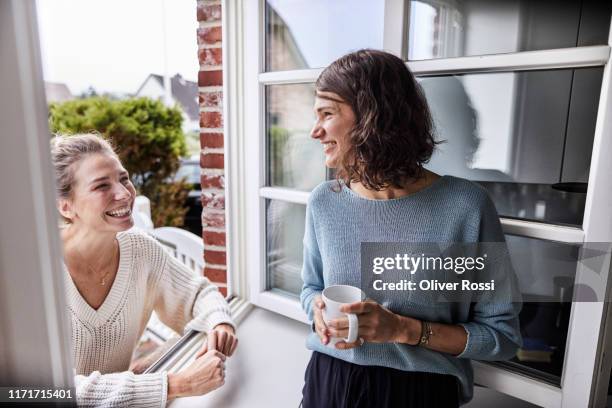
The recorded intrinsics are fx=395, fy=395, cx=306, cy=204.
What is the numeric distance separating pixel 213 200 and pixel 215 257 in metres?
0.24

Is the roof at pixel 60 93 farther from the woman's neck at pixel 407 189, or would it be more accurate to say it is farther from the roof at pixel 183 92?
the woman's neck at pixel 407 189

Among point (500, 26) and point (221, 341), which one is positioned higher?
point (500, 26)

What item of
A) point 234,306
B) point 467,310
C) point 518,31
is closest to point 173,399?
point 234,306

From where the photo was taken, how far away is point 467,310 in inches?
35.5

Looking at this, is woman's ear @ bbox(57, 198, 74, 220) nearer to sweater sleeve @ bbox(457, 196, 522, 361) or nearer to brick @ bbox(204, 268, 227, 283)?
brick @ bbox(204, 268, 227, 283)

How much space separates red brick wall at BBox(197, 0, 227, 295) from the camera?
56.7 inches

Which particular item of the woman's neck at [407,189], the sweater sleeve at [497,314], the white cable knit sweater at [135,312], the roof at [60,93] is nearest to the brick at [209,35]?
Result: the white cable knit sweater at [135,312]

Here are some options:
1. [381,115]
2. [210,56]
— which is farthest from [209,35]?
[381,115]

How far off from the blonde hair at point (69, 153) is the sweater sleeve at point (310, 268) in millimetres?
654

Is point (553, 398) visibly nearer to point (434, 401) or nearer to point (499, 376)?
point (499, 376)

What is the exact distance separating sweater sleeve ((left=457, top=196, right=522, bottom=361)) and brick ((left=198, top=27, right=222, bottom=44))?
1.10 meters

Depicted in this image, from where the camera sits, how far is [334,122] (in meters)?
0.91

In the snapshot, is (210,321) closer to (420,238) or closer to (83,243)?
(83,243)

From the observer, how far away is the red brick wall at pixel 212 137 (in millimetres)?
1441
